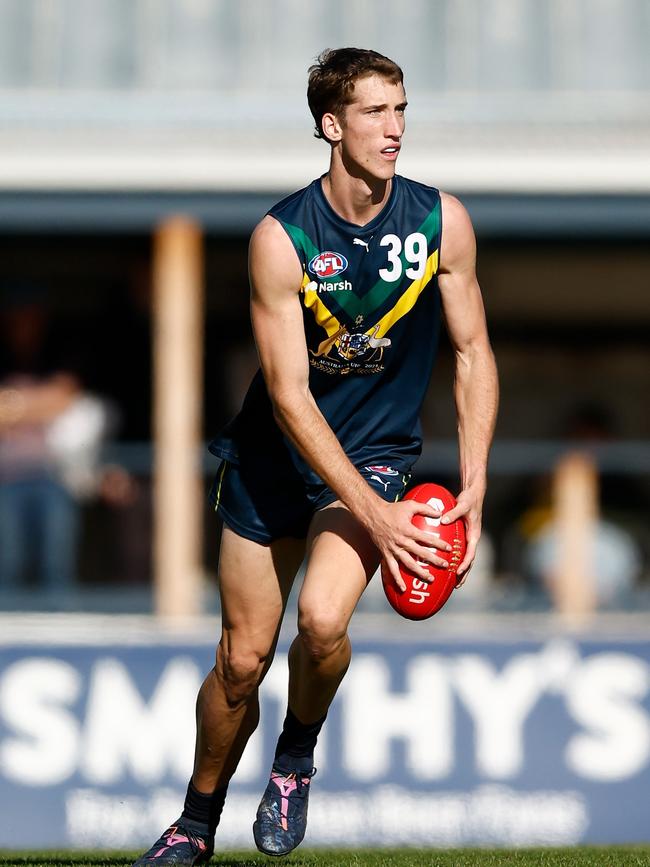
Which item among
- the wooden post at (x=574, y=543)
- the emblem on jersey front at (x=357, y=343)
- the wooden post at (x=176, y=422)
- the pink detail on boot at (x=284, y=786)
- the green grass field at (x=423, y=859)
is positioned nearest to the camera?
the emblem on jersey front at (x=357, y=343)

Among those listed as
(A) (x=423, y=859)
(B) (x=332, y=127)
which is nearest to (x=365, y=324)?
(B) (x=332, y=127)

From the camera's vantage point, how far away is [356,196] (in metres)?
5.55

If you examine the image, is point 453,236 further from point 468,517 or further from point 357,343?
point 468,517

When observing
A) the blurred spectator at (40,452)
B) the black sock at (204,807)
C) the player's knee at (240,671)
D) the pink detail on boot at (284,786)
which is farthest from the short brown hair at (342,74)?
the blurred spectator at (40,452)

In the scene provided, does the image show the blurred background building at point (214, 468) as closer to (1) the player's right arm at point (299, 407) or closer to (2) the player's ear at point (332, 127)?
(1) the player's right arm at point (299, 407)

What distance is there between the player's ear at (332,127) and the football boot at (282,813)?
2.06 meters

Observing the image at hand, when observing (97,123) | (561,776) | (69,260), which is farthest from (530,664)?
(69,260)

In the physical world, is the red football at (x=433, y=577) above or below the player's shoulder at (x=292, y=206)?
below

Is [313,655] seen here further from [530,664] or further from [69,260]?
[69,260]

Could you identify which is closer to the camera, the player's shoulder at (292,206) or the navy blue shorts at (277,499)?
the player's shoulder at (292,206)

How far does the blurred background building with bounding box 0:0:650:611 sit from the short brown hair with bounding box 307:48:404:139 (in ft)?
17.9

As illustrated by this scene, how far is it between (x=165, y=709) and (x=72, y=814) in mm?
776

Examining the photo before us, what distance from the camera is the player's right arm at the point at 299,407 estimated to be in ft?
17.7

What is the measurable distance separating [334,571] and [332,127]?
4.54 feet
